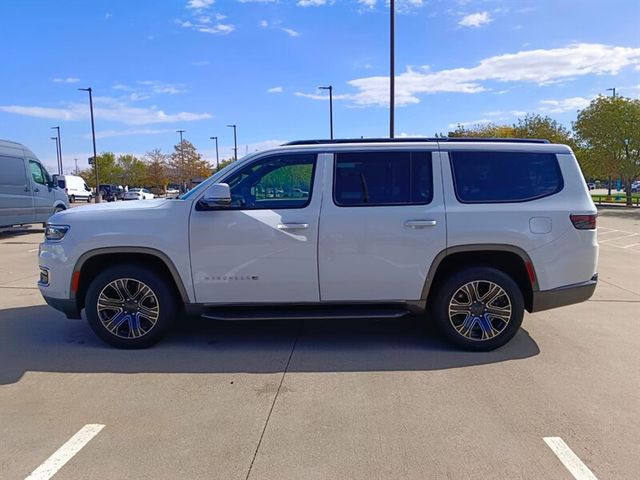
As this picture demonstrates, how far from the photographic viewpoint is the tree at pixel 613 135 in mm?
29438

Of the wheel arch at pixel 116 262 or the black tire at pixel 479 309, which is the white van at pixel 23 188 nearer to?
the wheel arch at pixel 116 262

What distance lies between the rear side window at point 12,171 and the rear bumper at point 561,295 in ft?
49.0

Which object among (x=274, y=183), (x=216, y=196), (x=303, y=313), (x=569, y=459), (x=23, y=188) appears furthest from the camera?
(x=23, y=188)

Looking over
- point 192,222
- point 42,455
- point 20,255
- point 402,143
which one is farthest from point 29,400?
point 20,255

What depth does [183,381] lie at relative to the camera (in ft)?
13.0

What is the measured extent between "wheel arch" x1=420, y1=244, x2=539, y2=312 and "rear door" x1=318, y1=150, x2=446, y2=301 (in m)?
0.10

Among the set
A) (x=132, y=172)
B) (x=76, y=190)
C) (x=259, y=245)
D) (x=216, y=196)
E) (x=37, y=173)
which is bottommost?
(x=259, y=245)

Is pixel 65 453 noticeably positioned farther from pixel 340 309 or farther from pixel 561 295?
pixel 561 295

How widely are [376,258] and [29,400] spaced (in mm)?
3123

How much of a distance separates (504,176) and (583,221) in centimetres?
85

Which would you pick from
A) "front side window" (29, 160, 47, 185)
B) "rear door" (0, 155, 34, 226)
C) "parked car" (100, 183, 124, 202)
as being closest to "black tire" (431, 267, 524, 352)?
"rear door" (0, 155, 34, 226)

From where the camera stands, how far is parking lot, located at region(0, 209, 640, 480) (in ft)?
9.29

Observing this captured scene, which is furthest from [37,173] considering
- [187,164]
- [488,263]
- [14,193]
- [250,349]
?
[187,164]

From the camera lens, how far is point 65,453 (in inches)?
116
